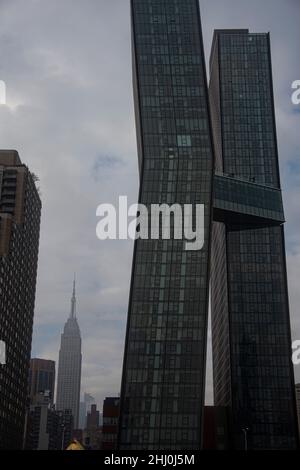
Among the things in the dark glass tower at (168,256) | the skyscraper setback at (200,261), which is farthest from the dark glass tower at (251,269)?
the dark glass tower at (168,256)

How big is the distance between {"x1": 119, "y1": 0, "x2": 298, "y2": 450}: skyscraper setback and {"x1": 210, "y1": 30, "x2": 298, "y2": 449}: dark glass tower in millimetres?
310

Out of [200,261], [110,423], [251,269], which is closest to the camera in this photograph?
[200,261]

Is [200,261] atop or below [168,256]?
→ below

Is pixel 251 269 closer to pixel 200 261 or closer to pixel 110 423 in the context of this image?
pixel 200 261

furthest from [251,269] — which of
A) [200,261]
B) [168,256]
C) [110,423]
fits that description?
[110,423]

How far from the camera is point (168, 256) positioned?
133m

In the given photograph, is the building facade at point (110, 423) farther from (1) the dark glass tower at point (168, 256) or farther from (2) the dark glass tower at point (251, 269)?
(1) the dark glass tower at point (168, 256)

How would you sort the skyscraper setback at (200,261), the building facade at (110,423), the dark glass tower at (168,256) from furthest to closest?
the building facade at (110,423) < the skyscraper setback at (200,261) < the dark glass tower at (168,256)

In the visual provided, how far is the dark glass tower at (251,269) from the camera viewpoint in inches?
6240

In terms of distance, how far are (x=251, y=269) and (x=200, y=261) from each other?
1851 inches

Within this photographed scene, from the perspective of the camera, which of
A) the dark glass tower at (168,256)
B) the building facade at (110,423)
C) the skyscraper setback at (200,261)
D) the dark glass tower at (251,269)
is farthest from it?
the building facade at (110,423)

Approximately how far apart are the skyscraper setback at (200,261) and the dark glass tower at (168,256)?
0.23m

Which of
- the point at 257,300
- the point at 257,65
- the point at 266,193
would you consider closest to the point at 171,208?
the point at 266,193
